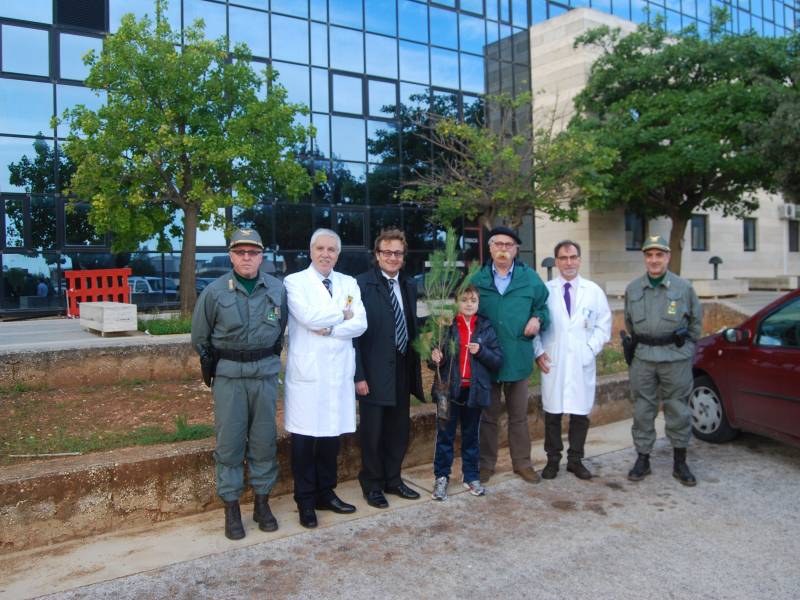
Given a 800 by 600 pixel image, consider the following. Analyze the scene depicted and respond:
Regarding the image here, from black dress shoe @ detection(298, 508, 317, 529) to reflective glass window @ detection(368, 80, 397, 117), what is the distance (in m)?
17.8

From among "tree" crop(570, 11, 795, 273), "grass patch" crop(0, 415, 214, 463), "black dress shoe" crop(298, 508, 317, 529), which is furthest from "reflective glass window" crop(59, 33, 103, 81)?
"black dress shoe" crop(298, 508, 317, 529)

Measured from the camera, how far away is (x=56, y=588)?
12.0 ft

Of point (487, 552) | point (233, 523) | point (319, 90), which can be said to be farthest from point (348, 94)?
point (487, 552)

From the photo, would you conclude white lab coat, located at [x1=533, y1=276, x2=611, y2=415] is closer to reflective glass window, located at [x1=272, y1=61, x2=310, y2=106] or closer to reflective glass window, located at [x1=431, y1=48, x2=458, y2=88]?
reflective glass window, located at [x1=272, y1=61, x2=310, y2=106]

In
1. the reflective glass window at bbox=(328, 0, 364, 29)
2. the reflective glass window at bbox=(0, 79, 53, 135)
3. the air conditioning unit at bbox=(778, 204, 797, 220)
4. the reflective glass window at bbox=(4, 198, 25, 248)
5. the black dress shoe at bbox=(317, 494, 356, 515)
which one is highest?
the reflective glass window at bbox=(328, 0, 364, 29)

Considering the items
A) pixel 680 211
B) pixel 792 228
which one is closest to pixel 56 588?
pixel 680 211

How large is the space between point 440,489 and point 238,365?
1806 millimetres

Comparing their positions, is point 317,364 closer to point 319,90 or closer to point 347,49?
point 319,90

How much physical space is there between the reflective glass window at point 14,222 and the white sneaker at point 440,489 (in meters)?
14.8

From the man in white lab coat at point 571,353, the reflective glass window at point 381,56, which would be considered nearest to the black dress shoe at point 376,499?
the man in white lab coat at point 571,353

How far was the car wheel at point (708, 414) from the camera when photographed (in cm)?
629

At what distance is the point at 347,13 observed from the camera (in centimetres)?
2039

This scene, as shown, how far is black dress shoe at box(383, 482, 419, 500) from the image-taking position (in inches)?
196

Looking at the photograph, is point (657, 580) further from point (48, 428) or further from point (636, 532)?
point (48, 428)
